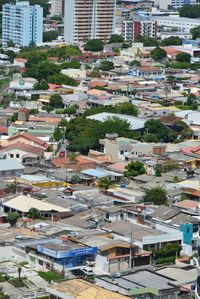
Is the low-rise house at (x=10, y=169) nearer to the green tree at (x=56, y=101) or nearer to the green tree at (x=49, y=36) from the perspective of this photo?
the green tree at (x=56, y=101)

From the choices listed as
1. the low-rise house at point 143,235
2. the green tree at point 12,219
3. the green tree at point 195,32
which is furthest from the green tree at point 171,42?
the low-rise house at point 143,235

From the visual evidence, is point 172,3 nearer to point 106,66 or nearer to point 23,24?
point 23,24

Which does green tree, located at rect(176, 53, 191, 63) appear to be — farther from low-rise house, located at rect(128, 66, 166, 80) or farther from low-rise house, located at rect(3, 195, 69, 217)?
low-rise house, located at rect(3, 195, 69, 217)

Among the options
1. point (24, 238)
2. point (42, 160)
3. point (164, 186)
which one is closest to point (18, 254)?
point (24, 238)

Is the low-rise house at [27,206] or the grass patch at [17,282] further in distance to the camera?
the low-rise house at [27,206]

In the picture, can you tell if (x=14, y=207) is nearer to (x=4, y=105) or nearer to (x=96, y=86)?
(x=4, y=105)

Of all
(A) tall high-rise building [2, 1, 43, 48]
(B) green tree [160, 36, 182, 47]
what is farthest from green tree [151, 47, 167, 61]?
(A) tall high-rise building [2, 1, 43, 48]
